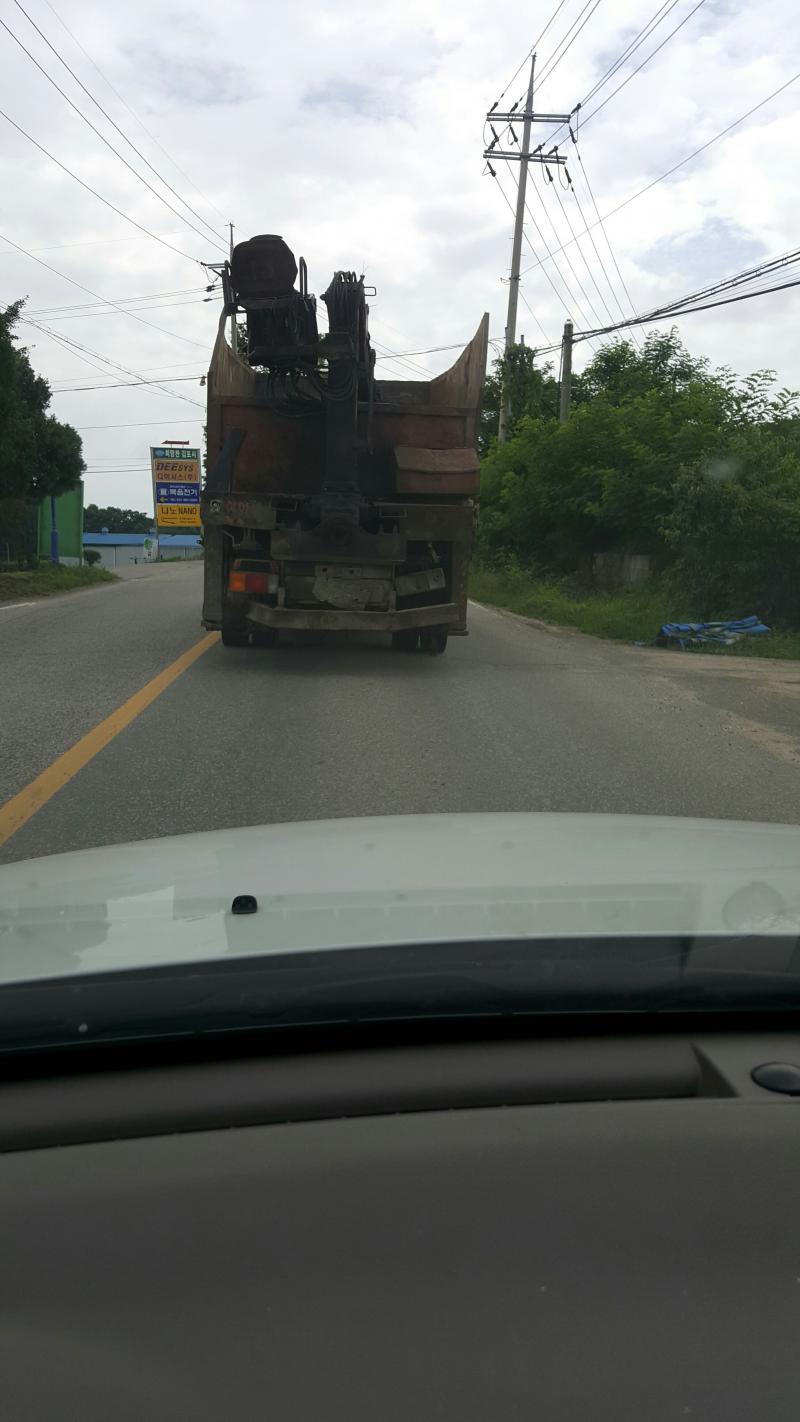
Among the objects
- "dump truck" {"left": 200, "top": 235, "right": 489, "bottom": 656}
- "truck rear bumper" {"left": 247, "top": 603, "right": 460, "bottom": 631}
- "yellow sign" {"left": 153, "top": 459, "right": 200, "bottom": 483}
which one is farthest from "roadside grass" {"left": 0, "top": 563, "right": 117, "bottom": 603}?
"yellow sign" {"left": 153, "top": 459, "right": 200, "bottom": 483}

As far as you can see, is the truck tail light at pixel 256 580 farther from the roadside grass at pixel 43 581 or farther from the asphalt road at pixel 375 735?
the roadside grass at pixel 43 581

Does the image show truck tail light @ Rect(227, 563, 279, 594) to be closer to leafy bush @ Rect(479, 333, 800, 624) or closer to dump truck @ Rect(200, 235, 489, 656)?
dump truck @ Rect(200, 235, 489, 656)

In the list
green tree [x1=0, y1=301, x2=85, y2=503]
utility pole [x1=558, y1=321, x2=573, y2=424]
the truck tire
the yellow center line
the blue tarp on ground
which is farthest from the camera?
utility pole [x1=558, y1=321, x2=573, y2=424]

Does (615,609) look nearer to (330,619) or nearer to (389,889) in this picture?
(330,619)

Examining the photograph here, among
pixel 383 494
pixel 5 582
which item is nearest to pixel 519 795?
pixel 383 494

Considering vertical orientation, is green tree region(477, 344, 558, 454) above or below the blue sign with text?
above

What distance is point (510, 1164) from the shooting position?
5.47ft

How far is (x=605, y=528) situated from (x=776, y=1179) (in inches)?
984

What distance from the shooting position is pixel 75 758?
7379 mm

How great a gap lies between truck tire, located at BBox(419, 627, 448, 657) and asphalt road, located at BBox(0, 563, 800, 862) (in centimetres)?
13

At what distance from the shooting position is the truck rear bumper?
37.3 feet

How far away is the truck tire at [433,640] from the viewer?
12.5 m

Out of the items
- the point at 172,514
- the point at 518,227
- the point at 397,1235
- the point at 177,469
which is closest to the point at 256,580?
the point at 397,1235

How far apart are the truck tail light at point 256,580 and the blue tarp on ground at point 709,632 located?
739 centimetres
